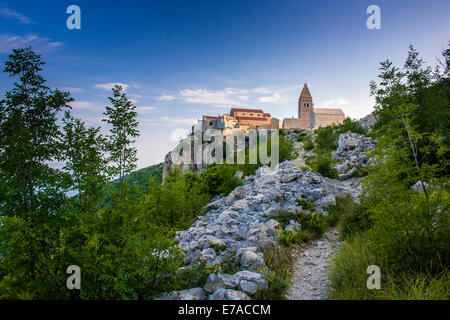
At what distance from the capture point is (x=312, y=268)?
4172 mm

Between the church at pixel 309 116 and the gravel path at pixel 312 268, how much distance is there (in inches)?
2219

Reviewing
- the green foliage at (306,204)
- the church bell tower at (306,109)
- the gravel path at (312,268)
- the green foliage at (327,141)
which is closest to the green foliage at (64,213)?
the gravel path at (312,268)

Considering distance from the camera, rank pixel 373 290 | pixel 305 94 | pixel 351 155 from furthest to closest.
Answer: pixel 305 94 < pixel 351 155 < pixel 373 290

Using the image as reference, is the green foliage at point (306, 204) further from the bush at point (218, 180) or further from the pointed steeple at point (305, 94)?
the pointed steeple at point (305, 94)

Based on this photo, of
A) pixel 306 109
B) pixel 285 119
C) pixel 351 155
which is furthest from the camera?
pixel 306 109

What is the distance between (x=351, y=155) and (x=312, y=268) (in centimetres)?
1045

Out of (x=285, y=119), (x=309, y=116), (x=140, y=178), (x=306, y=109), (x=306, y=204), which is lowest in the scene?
(x=306, y=204)

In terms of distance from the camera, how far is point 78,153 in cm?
281

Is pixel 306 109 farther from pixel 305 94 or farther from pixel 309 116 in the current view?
pixel 305 94

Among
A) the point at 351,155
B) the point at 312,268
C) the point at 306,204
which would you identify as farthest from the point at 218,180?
the point at 312,268

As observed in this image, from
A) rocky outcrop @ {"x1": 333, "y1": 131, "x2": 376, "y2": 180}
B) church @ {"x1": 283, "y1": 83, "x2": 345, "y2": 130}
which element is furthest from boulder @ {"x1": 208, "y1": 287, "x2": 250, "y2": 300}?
church @ {"x1": 283, "y1": 83, "x2": 345, "y2": 130}

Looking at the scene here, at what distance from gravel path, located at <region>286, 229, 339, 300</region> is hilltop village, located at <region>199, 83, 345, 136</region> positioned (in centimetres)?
4946

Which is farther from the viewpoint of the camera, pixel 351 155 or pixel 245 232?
pixel 351 155
